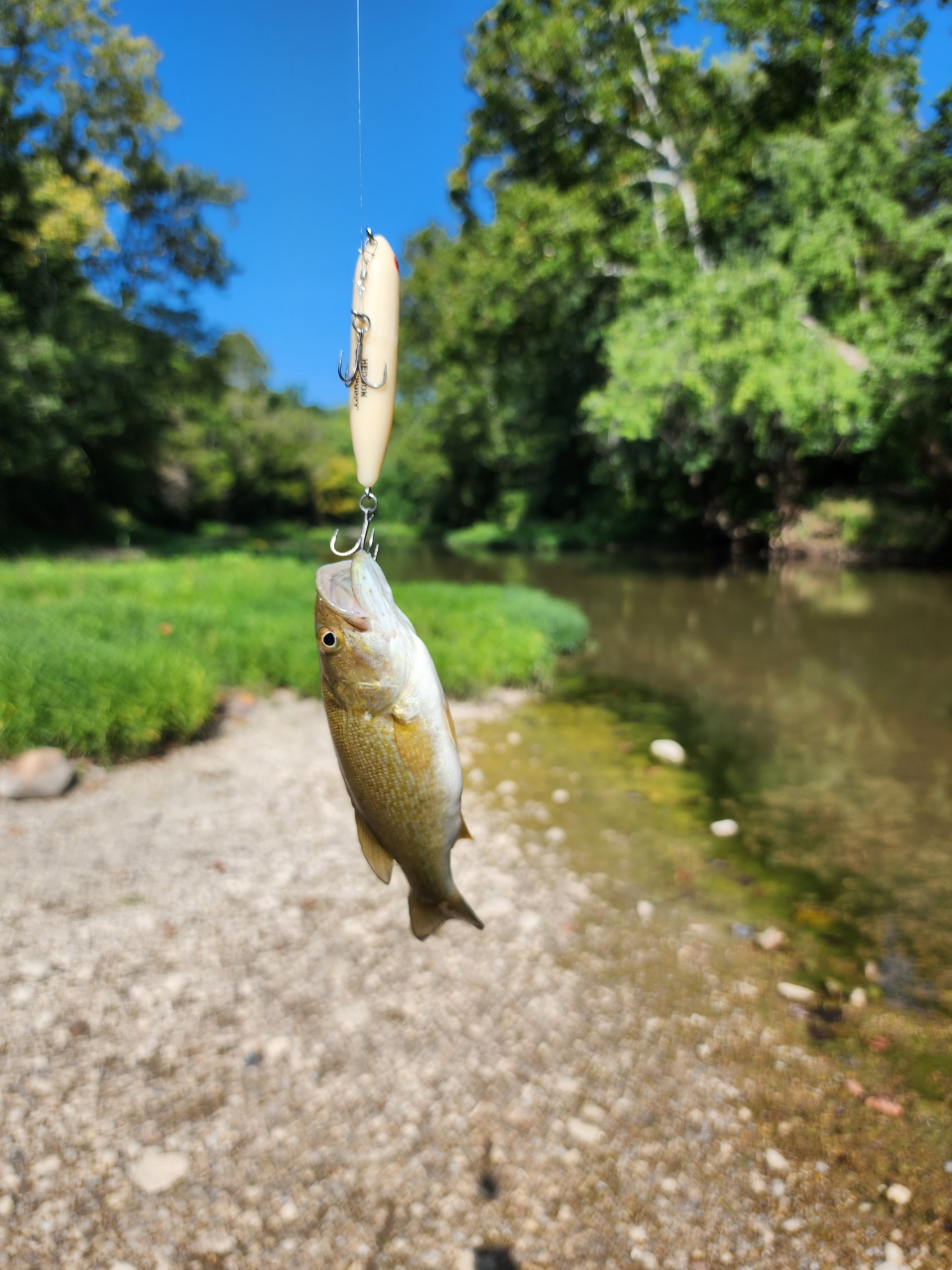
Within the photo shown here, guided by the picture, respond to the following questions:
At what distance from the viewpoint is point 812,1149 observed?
3297 millimetres

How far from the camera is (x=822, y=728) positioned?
955cm

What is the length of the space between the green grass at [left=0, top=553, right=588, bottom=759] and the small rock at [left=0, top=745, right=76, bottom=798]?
15.1 inches

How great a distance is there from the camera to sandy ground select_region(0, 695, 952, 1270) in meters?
2.88

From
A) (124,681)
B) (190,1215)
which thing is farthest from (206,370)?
(190,1215)

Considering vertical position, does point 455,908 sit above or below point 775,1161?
above

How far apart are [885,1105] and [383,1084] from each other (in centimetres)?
231

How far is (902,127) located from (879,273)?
3879mm

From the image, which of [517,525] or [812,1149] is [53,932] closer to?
[812,1149]

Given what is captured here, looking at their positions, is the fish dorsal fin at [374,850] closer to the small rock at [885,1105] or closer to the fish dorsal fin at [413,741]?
the fish dorsal fin at [413,741]

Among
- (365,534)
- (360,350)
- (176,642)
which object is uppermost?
(360,350)

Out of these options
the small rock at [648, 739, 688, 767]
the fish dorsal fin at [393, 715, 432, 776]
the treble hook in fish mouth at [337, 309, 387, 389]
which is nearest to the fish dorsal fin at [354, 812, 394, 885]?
the fish dorsal fin at [393, 715, 432, 776]

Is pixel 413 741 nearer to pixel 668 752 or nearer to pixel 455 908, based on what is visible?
pixel 455 908

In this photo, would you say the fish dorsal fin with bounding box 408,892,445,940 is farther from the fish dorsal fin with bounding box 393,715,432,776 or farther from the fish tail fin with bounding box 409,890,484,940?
the fish dorsal fin with bounding box 393,715,432,776

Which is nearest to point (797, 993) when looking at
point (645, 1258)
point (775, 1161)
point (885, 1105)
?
point (885, 1105)
